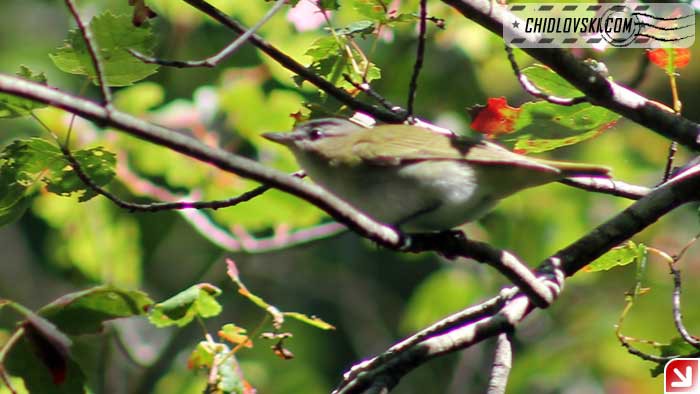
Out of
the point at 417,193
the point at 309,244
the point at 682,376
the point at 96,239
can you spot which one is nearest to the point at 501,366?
the point at 417,193

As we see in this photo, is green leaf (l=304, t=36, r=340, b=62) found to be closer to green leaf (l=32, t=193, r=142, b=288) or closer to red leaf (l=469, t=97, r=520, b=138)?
red leaf (l=469, t=97, r=520, b=138)

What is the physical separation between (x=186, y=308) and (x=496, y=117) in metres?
1.06

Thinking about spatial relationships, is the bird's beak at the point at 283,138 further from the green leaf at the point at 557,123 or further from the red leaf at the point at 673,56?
the red leaf at the point at 673,56

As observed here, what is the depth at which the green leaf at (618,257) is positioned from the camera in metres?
2.54

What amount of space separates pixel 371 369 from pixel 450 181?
28.5 inches

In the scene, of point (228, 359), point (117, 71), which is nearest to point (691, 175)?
point (228, 359)

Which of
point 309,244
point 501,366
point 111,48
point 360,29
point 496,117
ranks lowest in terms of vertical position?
point 309,244

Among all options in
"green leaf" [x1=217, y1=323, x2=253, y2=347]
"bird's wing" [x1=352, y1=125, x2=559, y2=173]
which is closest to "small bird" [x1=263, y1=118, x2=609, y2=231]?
"bird's wing" [x1=352, y1=125, x2=559, y2=173]

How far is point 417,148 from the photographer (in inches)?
113

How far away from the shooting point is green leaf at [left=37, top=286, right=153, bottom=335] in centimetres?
217

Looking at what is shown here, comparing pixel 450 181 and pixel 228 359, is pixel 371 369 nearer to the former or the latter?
pixel 228 359

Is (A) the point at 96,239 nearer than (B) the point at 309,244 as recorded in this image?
No

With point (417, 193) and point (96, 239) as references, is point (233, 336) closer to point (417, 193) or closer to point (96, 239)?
point (417, 193)

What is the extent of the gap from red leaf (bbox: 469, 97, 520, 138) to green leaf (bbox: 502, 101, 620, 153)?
0.02 meters
